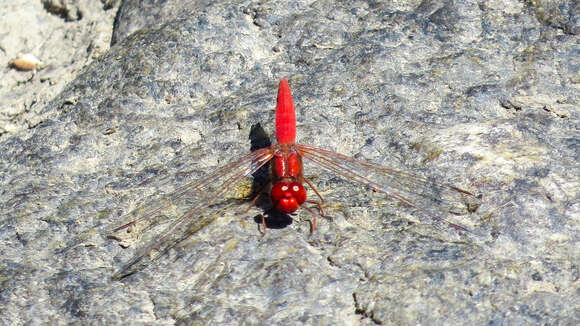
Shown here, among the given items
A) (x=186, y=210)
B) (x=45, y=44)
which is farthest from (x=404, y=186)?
(x=45, y=44)

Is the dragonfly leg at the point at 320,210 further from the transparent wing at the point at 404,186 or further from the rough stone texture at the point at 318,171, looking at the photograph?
the transparent wing at the point at 404,186

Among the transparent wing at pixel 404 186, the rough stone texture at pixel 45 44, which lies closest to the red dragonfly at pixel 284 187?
the transparent wing at pixel 404 186

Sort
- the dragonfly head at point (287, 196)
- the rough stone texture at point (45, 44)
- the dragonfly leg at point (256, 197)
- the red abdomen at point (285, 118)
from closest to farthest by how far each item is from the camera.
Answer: the dragonfly head at point (287, 196) → the dragonfly leg at point (256, 197) → the red abdomen at point (285, 118) → the rough stone texture at point (45, 44)

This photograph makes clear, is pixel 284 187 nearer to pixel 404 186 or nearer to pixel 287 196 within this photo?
pixel 287 196

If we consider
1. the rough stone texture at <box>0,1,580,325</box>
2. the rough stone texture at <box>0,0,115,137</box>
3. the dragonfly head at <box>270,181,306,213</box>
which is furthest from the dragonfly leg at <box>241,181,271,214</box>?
the rough stone texture at <box>0,0,115,137</box>

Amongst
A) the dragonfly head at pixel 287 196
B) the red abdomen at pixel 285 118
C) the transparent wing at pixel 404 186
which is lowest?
the transparent wing at pixel 404 186

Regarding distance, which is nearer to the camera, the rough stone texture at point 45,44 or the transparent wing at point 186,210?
the transparent wing at point 186,210

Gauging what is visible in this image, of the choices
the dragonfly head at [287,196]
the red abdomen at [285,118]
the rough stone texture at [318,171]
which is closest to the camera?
the rough stone texture at [318,171]
